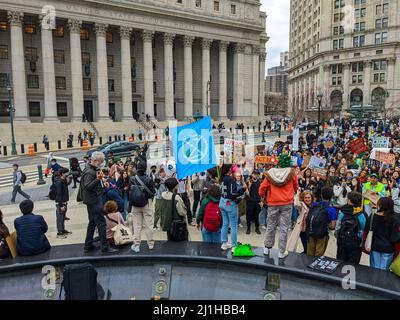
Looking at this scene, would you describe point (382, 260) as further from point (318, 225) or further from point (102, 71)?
point (102, 71)

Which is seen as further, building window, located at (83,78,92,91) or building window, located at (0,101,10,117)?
building window, located at (83,78,92,91)

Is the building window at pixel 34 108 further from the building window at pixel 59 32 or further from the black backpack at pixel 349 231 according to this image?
the black backpack at pixel 349 231

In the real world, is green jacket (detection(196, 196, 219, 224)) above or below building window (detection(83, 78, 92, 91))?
below

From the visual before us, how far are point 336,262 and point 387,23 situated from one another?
93019 mm

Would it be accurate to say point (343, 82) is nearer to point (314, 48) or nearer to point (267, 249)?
point (314, 48)

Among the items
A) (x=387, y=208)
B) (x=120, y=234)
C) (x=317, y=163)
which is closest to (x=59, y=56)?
(x=317, y=163)

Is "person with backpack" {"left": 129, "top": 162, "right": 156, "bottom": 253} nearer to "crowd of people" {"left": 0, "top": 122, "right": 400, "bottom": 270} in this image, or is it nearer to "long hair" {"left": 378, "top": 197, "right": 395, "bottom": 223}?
"crowd of people" {"left": 0, "top": 122, "right": 400, "bottom": 270}

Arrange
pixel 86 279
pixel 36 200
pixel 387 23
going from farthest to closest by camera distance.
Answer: pixel 387 23 < pixel 36 200 < pixel 86 279

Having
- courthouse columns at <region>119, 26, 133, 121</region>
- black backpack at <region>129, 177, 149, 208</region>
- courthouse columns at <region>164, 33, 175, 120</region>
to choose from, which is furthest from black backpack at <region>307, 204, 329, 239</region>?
courthouse columns at <region>164, 33, 175, 120</region>

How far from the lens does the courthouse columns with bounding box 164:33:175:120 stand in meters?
55.5

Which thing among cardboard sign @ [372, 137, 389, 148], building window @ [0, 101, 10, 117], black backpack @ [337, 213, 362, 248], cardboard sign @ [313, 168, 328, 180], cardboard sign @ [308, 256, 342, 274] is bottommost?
cardboard sign @ [308, 256, 342, 274]

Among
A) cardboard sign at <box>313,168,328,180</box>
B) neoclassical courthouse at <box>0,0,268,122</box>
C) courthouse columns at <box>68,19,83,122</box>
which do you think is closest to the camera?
cardboard sign at <box>313,168,328,180</box>

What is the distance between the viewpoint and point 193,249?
7730mm

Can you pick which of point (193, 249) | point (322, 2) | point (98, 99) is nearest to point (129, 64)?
point (98, 99)
